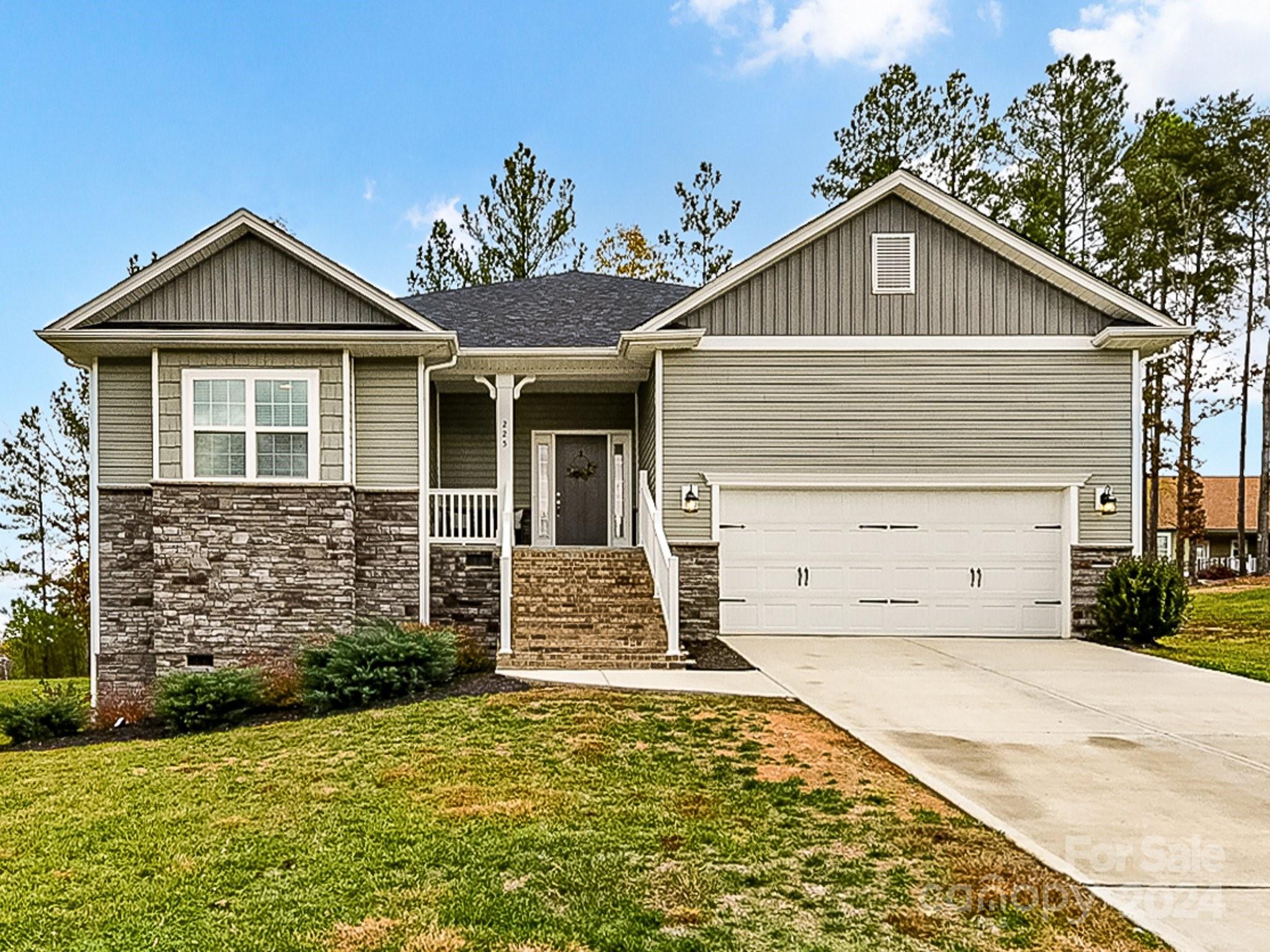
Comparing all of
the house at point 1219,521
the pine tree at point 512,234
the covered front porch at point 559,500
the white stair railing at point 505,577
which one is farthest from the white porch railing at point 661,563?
the house at point 1219,521

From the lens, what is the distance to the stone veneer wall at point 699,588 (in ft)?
42.1

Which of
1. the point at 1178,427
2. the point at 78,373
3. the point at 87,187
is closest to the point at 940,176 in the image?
the point at 1178,427

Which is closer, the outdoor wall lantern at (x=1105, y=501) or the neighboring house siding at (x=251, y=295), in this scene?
the neighboring house siding at (x=251, y=295)

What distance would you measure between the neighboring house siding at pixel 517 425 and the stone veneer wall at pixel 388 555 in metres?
2.56

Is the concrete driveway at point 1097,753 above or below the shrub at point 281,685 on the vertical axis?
above

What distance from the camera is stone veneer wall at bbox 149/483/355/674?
11922mm

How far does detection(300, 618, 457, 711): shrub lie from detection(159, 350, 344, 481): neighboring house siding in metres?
3.07

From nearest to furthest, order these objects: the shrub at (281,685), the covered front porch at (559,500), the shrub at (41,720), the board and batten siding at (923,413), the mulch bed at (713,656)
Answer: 1. the shrub at (41,720)
2. the shrub at (281,685)
3. the mulch bed at (713,656)
4. the covered front porch at (559,500)
5. the board and batten siding at (923,413)

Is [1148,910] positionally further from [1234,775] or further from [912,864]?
[1234,775]

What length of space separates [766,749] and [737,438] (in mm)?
6726

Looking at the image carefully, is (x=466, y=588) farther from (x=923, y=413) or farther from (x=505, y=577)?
(x=923, y=413)

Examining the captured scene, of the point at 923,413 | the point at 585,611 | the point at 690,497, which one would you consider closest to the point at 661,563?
the point at 585,611

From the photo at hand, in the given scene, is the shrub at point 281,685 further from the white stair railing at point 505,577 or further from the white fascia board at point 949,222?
the white fascia board at point 949,222

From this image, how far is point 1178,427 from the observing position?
89.7ft
